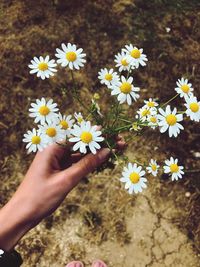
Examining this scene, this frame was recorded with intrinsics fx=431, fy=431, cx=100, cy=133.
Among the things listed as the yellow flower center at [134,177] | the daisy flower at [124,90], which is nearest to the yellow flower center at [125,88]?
the daisy flower at [124,90]

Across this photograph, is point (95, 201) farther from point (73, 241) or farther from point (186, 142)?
point (186, 142)

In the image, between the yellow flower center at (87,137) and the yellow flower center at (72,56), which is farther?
the yellow flower center at (72,56)

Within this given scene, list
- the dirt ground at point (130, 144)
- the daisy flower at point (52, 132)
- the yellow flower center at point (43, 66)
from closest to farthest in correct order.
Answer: the daisy flower at point (52, 132)
the yellow flower center at point (43, 66)
the dirt ground at point (130, 144)

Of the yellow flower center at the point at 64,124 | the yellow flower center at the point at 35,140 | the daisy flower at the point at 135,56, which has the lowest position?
the yellow flower center at the point at 35,140

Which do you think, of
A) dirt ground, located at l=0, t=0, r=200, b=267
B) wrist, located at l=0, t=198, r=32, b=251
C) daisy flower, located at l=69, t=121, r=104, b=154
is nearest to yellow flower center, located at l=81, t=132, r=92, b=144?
daisy flower, located at l=69, t=121, r=104, b=154

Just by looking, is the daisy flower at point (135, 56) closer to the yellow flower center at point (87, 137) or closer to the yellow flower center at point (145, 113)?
the yellow flower center at point (145, 113)

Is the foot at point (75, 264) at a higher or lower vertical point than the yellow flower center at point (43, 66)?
lower

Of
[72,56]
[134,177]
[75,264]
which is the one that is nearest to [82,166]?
[134,177]

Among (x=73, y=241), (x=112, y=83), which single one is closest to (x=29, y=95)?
(x=73, y=241)
